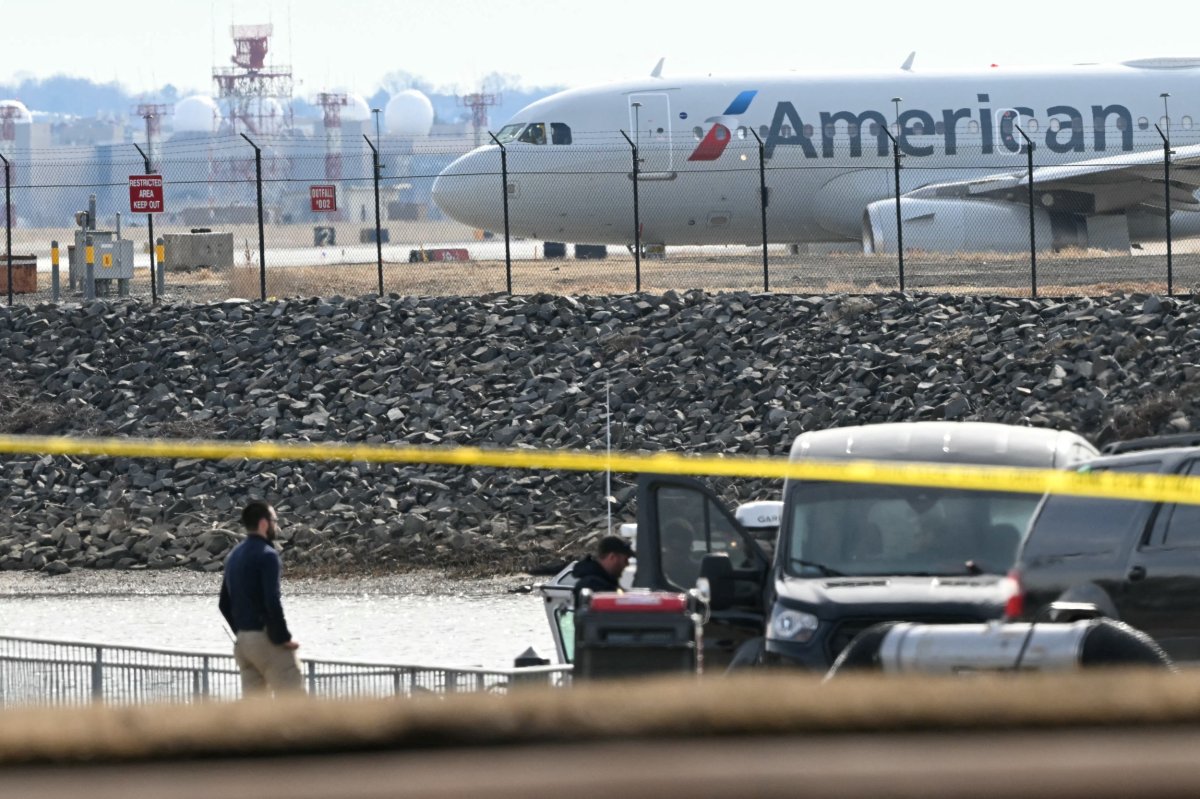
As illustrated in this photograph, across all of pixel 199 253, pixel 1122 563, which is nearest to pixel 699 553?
pixel 1122 563

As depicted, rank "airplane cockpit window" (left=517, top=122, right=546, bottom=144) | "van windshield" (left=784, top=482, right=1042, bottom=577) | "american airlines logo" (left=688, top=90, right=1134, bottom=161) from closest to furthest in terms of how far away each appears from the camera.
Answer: "van windshield" (left=784, top=482, right=1042, bottom=577) < "american airlines logo" (left=688, top=90, right=1134, bottom=161) < "airplane cockpit window" (left=517, top=122, right=546, bottom=144)

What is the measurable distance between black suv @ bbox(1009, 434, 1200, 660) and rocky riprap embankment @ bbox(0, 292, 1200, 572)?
11632 mm

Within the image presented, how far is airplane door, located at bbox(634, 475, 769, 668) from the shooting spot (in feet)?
30.6

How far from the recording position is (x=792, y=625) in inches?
340

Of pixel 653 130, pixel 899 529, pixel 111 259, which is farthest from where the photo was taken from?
pixel 653 130

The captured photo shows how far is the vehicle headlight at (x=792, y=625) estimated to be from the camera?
8555mm

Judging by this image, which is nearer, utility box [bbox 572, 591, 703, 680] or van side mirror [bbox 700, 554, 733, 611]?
utility box [bbox 572, 591, 703, 680]

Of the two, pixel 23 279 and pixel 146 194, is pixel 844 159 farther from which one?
pixel 23 279

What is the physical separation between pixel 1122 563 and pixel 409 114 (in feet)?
618

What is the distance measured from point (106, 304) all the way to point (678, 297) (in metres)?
8.77

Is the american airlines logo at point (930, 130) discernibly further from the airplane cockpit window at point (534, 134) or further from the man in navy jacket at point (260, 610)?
the man in navy jacket at point (260, 610)

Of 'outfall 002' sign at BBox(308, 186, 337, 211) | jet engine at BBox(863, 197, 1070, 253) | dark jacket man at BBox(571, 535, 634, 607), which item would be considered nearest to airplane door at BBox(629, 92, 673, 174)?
jet engine at BBox(863, 197, 1070, 253)

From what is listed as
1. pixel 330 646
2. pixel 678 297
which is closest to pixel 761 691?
pixel 330 646

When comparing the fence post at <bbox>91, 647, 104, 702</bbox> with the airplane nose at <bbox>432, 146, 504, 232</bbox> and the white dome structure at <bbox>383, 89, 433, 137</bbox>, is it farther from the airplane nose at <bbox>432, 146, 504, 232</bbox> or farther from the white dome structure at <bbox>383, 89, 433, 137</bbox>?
the white dome structure at <bbox>383, 89, 433, 137</bbox>
